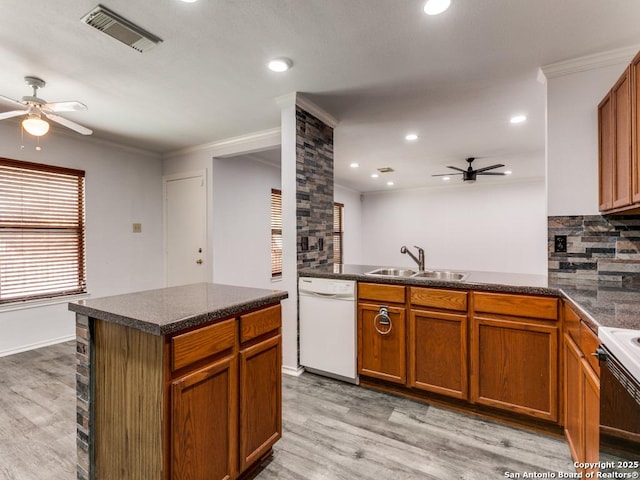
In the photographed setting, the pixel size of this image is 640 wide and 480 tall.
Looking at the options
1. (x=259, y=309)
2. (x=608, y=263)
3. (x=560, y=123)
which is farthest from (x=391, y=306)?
(x=560, y=123)

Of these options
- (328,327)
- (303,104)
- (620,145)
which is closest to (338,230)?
(303,104)

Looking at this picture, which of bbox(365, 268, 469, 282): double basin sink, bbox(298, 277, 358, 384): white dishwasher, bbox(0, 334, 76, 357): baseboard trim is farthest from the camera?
bbox(0, 334, 76, 357): baseboard trim

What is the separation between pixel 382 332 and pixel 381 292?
1.03ft

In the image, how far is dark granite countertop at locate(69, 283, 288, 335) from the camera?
122 centimetres

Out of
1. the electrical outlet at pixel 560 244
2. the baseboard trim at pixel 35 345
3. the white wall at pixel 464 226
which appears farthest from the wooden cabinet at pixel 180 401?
the white wall at pixel 464 226

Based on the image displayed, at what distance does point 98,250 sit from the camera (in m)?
4.03

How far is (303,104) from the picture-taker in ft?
9.66

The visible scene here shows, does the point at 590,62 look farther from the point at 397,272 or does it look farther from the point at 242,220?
the point at 242,220

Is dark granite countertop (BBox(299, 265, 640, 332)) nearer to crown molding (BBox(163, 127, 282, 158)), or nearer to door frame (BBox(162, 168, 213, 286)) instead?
crown molding (BBox(163, 127, 282, 158))

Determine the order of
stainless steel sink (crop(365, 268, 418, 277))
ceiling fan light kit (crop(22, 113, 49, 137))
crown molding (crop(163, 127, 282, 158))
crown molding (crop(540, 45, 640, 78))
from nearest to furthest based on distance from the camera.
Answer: crown molding (crop(540, 45, 640, 78)) < ceiling fan light kit (crop(22, 113, 49, 137)) < stainless steel sink (crop(365, 268, 418, 277)) < crown molding (crop(163, 127, 282, 158))

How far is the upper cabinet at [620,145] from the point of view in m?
1.66

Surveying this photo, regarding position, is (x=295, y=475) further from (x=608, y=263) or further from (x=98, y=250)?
(x=98, y=250)

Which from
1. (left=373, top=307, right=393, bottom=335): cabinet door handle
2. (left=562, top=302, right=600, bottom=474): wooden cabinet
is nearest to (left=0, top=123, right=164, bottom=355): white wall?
(left=373, top=307, right=393, bottom=335): cabinet door handle

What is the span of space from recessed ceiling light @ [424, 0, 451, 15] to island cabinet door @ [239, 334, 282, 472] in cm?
197
